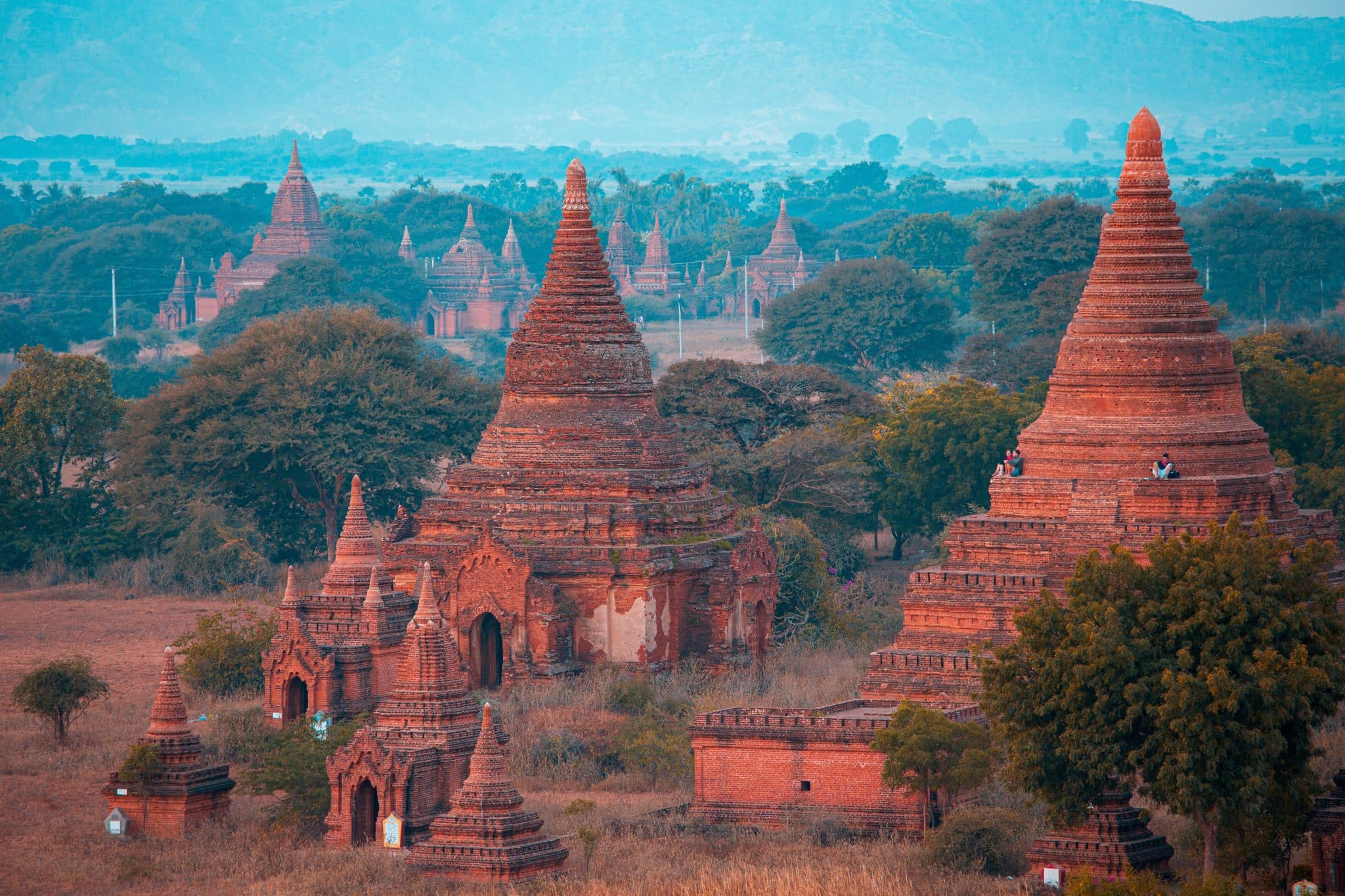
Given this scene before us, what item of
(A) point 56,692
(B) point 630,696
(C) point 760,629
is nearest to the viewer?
(A) point 56,692

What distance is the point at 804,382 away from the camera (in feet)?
192

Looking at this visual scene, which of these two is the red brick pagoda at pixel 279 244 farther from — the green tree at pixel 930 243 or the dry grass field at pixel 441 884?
the dry grass field at pixel 441 884

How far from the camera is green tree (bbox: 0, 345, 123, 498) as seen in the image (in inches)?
2234

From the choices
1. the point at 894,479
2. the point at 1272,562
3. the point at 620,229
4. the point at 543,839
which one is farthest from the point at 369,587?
the point at 620,229

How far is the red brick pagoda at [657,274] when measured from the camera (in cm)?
13325

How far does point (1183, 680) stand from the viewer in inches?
1072

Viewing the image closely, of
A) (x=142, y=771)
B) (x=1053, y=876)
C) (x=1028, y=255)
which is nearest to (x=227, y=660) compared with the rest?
(x=142, y=771)

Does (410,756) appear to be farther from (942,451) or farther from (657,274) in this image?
(657,274)

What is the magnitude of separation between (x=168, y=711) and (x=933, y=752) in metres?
9.70

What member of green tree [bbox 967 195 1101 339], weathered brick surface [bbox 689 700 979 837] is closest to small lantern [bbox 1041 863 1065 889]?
weathered brick surface [bbox 689 700 979 837]

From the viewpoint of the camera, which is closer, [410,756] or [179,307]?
[410,756]

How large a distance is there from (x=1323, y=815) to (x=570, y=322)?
1847cm

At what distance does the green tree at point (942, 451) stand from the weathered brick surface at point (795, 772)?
20516 mm

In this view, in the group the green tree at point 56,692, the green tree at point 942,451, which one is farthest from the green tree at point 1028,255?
the green tree at point 56,692
